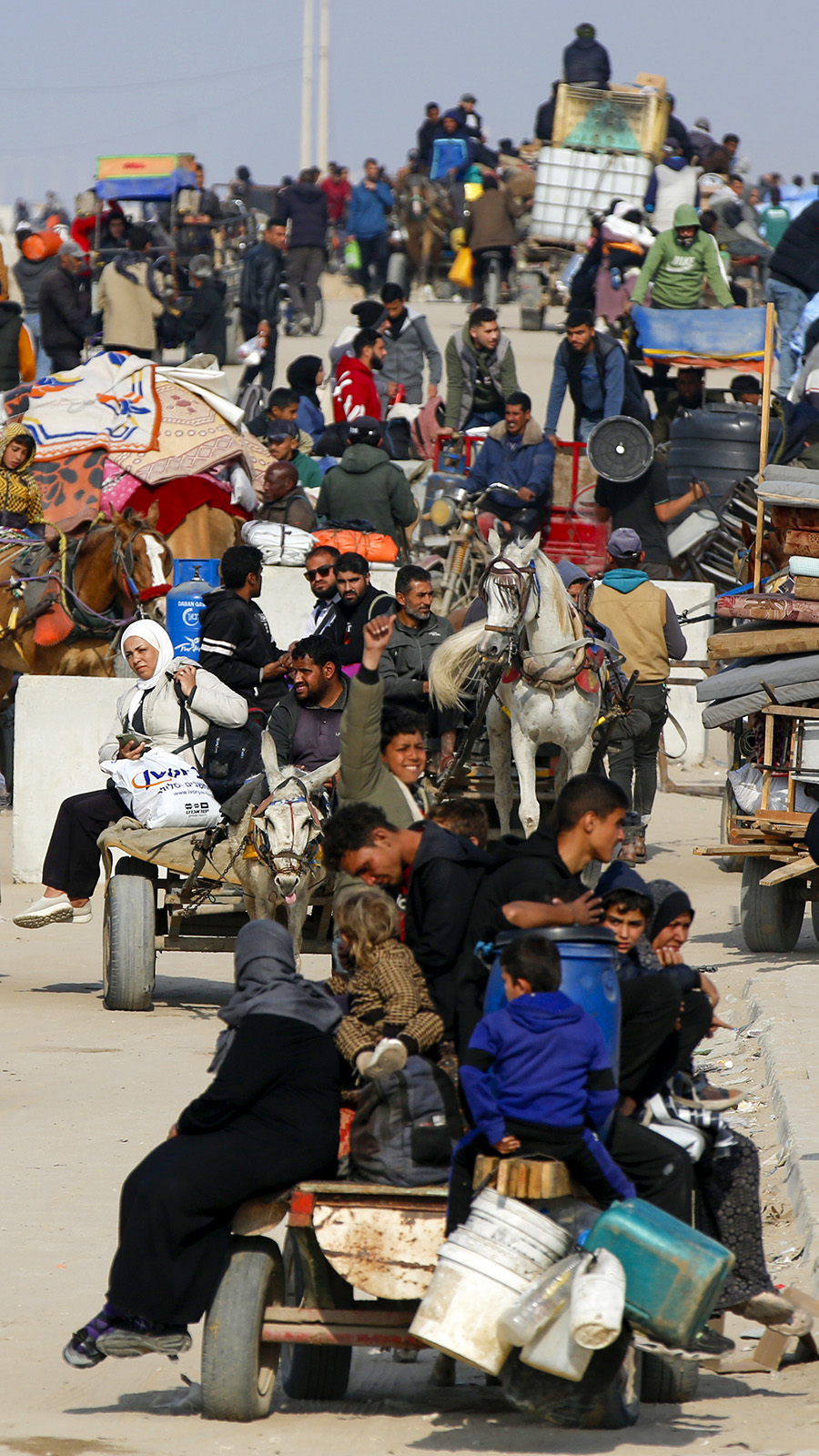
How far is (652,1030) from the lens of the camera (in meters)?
5.29

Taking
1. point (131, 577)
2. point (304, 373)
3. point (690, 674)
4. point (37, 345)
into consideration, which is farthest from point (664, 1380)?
point (37, 345)

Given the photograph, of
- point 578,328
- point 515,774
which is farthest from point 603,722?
point 578,328

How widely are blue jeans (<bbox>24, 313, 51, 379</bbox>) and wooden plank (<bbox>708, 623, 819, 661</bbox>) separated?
15215mm

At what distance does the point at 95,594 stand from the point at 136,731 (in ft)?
12.9

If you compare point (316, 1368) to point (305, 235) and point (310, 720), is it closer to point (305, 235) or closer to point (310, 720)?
point (310, 720)

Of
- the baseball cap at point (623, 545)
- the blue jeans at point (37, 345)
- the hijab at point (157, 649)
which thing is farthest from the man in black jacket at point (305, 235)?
the hijab at point (157, 649)

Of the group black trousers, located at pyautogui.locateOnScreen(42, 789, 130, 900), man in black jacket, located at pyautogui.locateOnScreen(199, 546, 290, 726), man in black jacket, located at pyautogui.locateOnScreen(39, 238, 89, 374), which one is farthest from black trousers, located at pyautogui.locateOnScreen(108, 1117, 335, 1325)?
man in black jacket, located at pyautogui.locateOnScreen(39, 238, 89, 374)

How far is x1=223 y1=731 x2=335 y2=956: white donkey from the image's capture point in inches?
371

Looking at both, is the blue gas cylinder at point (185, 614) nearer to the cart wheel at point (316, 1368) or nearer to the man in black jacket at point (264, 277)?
the cart wheel at point (316, 1368)

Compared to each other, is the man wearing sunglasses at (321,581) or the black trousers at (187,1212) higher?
the man wearing sunglasses at (321,581)

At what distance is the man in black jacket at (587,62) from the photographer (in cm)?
3192

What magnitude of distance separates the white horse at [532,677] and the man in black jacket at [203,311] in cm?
1583

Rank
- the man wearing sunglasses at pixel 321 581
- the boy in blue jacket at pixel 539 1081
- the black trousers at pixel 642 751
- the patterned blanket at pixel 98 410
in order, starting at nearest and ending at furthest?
the boy in blue jacket at pixel 539 1081 < the man wearing sunglasses at pixel 321 581 < the black trousers at pixel 642 751 < the patterned blanket at pixel 98 410

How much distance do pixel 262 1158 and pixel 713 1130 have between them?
1.18 m
